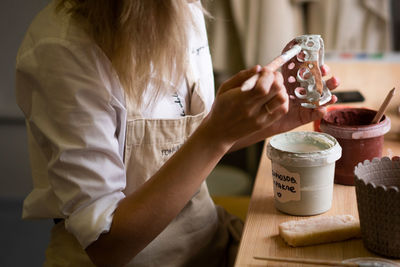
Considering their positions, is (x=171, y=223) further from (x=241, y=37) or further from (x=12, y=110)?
(x=12, y=110)

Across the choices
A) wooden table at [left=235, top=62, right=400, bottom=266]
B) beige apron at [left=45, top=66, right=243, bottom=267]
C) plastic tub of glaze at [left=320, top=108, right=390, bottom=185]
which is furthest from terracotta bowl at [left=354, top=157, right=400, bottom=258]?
beige apron at [left=45, top=66, right=243, bottom=267]

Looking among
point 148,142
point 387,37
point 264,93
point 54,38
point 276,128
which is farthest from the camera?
point 387,37

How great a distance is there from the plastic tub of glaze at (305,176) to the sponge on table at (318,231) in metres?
0.05

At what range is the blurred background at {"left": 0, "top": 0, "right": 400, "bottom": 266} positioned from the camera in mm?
2240

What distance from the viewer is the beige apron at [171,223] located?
0.98 meters

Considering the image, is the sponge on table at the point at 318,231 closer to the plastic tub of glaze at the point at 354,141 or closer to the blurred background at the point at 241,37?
the plastic tub of glaze at the point at 354,141

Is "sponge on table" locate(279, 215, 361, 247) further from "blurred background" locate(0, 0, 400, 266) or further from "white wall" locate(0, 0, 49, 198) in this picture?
"white wall" locate(0, 0, 49, 198)

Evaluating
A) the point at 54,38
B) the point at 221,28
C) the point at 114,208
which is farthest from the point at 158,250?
the point at 221,28

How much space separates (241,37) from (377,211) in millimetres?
1646

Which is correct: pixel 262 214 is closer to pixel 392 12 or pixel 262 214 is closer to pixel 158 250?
pixel 158 250

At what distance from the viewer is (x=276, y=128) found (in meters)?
1.09

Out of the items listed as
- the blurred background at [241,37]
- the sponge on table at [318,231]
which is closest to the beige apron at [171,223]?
the sponge on table at [318,231]

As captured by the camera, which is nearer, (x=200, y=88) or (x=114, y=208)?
(x=114, y=208)

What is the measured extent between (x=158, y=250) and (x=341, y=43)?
62.0 inches
